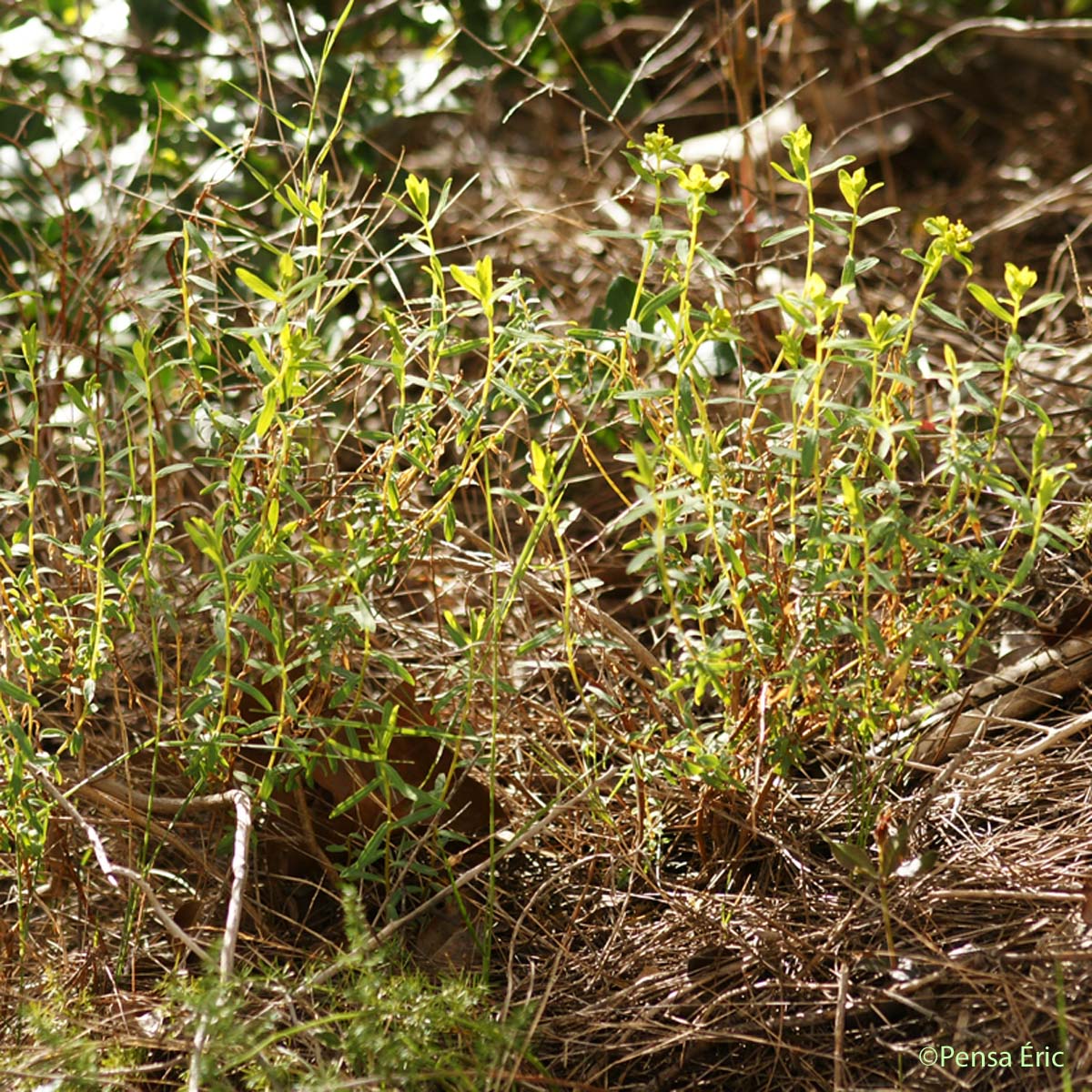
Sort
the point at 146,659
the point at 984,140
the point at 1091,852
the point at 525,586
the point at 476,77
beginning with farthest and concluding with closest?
the point at 984,140 → the point at 476,77 → the point at 146,659 → the point at 525,586 → the point at 1091,852

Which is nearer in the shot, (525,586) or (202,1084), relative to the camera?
(202,1084)

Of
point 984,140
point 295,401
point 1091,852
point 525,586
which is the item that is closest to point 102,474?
point 295,401

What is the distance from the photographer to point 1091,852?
175 centimetres

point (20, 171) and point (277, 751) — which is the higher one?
point (20, 171)

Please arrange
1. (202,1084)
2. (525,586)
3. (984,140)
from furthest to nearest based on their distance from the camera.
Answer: (984,140) < (525,586) < (202,1084)

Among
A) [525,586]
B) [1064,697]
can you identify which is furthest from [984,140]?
[525,586]

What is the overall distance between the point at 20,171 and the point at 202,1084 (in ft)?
7.39

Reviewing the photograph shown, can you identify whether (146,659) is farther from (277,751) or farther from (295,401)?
(295,401)

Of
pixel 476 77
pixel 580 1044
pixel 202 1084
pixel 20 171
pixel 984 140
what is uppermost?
Result: pixel 20 171

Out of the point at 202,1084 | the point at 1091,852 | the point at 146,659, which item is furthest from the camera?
the point at 146,659

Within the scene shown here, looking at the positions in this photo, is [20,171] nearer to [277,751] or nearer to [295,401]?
[295,401]

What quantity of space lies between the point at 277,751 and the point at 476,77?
6.78 feet

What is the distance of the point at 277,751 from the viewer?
72.2 inches

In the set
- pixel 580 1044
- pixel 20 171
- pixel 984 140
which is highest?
pixel 20 171
